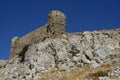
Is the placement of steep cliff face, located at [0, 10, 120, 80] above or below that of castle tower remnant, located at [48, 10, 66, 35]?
below

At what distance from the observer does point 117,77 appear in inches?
1519

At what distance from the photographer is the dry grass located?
1602 inches

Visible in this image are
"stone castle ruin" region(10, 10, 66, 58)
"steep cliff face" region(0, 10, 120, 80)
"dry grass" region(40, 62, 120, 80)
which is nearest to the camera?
"dry grass" region(40, 62, 120, 80)

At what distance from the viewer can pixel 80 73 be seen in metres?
43.3

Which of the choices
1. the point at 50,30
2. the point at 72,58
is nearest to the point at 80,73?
the point at 72,58

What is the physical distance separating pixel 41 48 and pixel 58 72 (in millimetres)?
6902

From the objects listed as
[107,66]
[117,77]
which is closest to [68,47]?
[107,66]

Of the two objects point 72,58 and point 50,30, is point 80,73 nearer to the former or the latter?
point 72,58

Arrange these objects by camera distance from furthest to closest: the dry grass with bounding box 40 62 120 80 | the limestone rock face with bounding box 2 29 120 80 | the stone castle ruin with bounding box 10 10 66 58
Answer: the stone castle ruin with bounding box 10 10 66 58 < the limestone rock face with bounding box 2 29 120 80 < the dry grass with bounding box 40 62 120 80

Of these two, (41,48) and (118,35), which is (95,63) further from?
(41,48)

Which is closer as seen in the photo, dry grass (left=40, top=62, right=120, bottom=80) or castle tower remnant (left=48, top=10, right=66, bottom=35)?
dry grass (left=40, top=62, right=120, bottom=80)

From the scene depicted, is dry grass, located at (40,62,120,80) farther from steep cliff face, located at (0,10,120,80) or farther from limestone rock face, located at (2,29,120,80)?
limestone rock face, located at (2,29,120,80)

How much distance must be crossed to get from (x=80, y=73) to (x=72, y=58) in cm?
477

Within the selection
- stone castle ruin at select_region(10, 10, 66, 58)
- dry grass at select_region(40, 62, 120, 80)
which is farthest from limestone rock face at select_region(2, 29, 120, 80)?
stone castle ruin at select_region(10, 10, 66, 58)
